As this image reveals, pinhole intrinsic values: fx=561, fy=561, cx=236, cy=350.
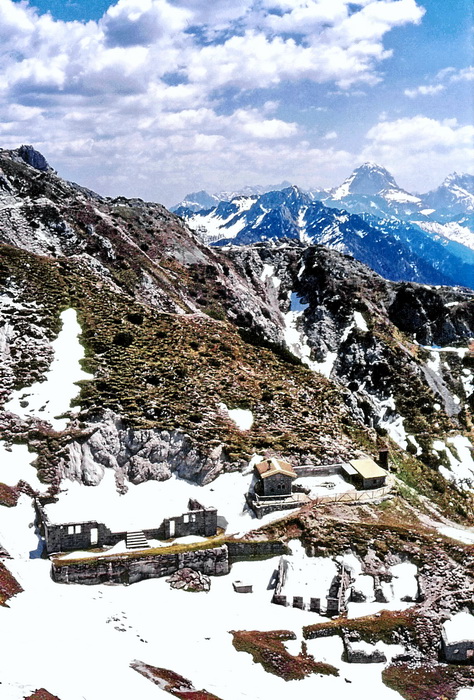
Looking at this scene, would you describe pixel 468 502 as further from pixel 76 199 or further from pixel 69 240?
pixel 76 199

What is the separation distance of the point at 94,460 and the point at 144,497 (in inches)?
208

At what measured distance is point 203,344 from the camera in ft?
219

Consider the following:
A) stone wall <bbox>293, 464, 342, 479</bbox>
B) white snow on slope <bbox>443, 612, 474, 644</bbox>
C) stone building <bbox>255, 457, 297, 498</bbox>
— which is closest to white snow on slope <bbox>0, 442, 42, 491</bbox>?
stone building <bbox>255, 457, 297, 498</bbox>

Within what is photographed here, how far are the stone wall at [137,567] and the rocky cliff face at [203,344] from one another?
9632 mm

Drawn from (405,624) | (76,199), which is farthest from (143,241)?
(405,624)

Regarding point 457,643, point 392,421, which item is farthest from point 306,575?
point 392,421

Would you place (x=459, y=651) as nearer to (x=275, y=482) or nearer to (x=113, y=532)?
(x=275, y=482)

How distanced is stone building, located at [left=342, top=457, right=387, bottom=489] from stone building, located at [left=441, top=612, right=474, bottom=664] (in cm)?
1505

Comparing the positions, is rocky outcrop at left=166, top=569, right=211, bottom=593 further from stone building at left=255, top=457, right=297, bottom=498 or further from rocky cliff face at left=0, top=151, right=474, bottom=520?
rocky cliff face at left=0, top=151, right=474, bottom=520

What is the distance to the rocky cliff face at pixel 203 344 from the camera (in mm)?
→ 48031

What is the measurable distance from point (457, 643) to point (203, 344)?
4286cm

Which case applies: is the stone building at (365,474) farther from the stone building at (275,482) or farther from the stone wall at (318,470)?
the stone building at (275,482)

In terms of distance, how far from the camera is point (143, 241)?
5012 inches

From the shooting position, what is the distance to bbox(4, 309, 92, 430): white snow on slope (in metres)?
48.4
